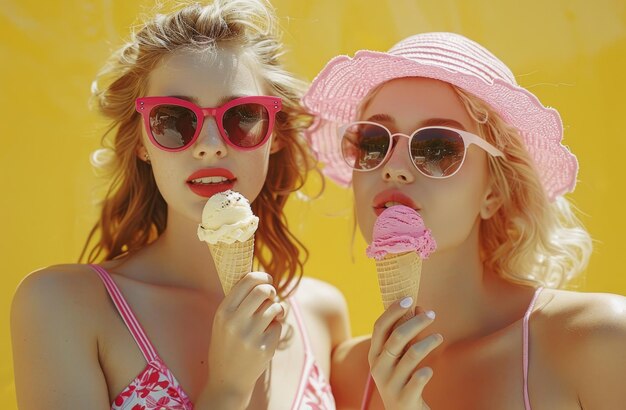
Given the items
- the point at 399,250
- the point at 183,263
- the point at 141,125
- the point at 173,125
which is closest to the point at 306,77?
the point at 141,125

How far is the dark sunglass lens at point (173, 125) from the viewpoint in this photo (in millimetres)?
3248

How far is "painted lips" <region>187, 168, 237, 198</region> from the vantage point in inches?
128

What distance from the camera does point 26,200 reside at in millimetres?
4691

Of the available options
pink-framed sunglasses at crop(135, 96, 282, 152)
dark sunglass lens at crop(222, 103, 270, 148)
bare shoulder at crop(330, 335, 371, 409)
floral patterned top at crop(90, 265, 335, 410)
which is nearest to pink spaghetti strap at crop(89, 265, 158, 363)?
floral patterned top at crop(90, 265, 335, 410)

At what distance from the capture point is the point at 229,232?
2.99 meters

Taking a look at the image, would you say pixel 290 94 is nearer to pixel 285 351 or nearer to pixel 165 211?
pixel 165 211

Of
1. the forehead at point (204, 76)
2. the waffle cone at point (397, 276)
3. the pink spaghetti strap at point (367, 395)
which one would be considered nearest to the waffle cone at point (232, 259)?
the waffle cone at point (397, 276)

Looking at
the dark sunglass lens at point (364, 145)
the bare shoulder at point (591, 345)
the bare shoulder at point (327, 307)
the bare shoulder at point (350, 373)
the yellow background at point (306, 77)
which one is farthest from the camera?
the yellow background at point (306, 77)

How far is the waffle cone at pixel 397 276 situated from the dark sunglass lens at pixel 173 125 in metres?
0.90

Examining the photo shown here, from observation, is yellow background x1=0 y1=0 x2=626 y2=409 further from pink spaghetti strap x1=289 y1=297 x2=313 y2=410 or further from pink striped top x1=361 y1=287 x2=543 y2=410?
pink striped top x1=361 y1=287 x2=543 y2=410

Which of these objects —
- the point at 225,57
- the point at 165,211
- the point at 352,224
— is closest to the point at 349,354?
the point at 352,224

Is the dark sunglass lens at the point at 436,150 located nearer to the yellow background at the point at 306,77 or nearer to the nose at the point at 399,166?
the nose at the point at 399,166

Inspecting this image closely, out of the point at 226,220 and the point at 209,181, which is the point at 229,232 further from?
the point at 209,181

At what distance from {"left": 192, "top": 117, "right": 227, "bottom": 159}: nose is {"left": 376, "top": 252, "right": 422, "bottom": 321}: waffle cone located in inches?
30.1
